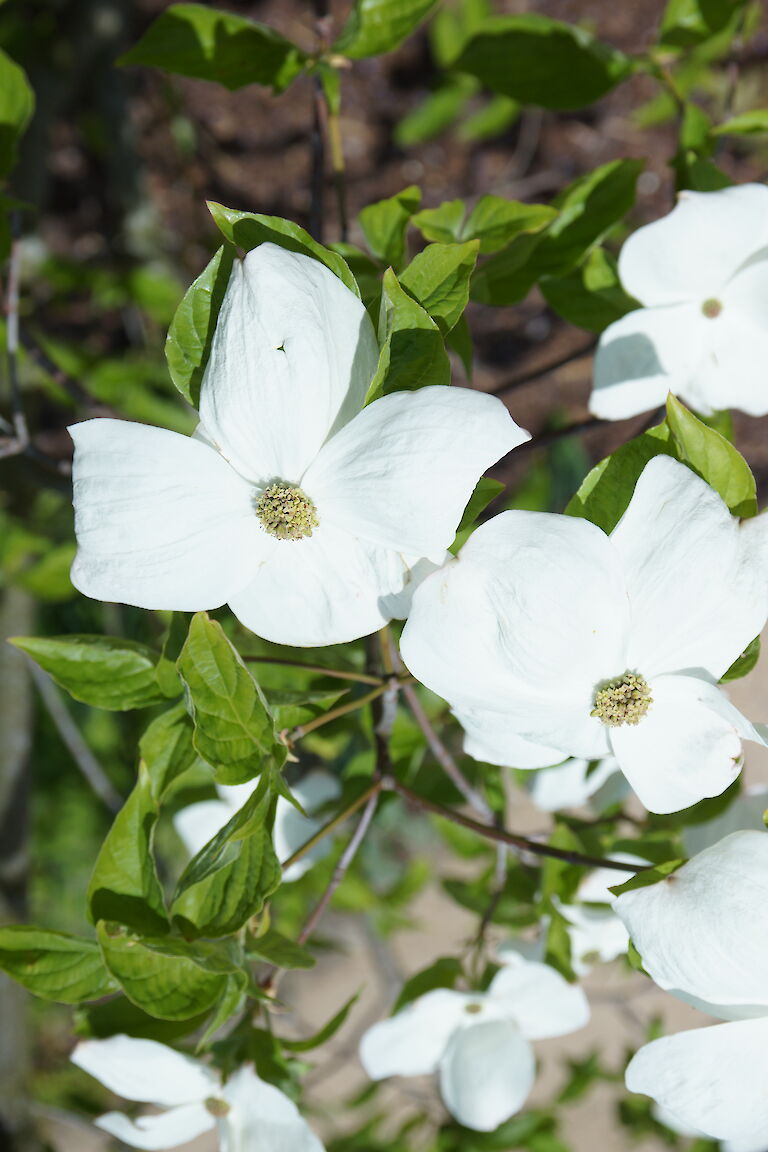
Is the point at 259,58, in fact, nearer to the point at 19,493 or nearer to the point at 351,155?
the point at 19,493

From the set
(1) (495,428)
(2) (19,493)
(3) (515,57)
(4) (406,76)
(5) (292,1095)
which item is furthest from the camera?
(4) (406,76)

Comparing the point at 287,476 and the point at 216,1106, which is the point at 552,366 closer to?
the point at 287,476

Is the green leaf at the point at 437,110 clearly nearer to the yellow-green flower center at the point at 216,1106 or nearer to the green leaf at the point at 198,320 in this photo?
the green leaf at the point at 198,320

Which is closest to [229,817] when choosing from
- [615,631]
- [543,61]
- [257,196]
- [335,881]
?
[335,881]

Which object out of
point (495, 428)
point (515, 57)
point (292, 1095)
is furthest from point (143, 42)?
point (292, 1095)

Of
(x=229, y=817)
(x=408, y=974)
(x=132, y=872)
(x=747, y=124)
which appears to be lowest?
(x=408, y=974)

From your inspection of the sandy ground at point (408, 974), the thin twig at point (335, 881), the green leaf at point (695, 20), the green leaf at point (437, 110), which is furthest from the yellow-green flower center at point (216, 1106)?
the green leaf at point (437, 110)
